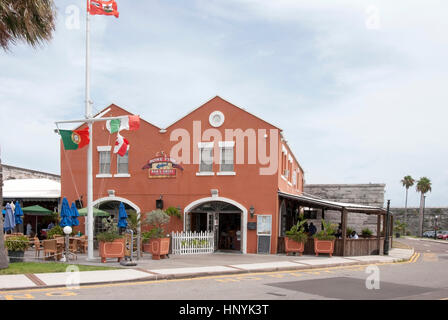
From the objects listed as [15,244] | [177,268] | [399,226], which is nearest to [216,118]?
[177,268]

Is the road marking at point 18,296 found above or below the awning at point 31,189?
below

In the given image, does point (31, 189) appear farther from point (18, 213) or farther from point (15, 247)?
point (15, 247)

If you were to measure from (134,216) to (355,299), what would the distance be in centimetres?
990

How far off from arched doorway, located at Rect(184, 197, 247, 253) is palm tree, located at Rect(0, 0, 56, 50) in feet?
37.4

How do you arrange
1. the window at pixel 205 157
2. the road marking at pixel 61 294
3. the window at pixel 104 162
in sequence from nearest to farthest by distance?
the road marking at pixel 61 294
the window at pixel 205 157
the window at pixel 104 162

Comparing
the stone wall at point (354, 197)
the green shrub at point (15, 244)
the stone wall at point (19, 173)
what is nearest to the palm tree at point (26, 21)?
the green shrub at point (15, 244)

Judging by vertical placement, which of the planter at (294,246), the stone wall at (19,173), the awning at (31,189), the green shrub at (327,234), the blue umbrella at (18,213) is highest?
the stone wall at (19,173)

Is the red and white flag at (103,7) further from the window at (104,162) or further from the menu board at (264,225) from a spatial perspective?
the menu board at (264,225)

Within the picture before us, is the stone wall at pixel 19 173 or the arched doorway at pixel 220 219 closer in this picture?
the arched doorway at pixel 220 219

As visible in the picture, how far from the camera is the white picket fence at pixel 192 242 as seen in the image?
2052cm

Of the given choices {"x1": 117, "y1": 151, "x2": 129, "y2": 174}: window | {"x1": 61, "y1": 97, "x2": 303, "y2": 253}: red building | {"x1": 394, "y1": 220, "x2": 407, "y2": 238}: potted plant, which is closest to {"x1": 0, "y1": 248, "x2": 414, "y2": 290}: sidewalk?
{"x1": 61, "y1": 97, "x2": 303, "y2": 253}: red building

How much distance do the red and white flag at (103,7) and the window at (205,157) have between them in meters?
7.63

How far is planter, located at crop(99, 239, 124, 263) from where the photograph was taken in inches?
651
